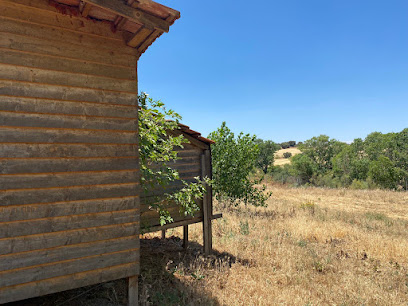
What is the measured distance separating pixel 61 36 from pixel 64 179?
2.05 meters

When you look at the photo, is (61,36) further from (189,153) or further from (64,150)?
(189,153)

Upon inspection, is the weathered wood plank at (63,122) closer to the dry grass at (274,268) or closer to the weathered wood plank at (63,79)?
the weathered wood plank at (63,79)

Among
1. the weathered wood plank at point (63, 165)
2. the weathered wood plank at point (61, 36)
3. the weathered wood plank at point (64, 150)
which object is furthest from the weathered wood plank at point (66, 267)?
the weathered wood plank at point (61, 36)

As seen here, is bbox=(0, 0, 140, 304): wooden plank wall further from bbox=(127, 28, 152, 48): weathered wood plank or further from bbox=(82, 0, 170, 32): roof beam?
bbox=(82, 0, 170, 32): roof beam

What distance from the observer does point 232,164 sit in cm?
1347

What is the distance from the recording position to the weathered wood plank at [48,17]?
3.39m

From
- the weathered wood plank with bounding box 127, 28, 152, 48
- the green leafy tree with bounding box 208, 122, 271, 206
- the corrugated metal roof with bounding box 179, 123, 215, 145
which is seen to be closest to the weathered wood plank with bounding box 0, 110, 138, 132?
the weathered wood plank with bounding box 127, 28, 152, 48

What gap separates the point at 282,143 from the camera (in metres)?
122

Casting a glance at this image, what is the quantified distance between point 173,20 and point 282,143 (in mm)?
124651

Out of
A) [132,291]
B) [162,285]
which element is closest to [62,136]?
[132,291]

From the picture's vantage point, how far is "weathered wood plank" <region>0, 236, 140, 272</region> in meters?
3.30

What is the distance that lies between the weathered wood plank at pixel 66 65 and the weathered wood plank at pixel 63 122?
0.66 m

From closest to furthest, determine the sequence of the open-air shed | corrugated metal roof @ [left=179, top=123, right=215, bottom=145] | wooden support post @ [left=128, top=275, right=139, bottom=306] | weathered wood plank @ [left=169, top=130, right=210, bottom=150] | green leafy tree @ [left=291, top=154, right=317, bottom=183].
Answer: wooden support post @ [left=128, top=275, right=139, bottom=306] → the open-air shed → corrugated metal roof @ [left=179, top=123, right=215, bottom=145] → weathered wood plank @ [left=169, top=130, right=210, bottom=150] → green leafy tree @ [left=291, top=154, right=317, bottom=183]

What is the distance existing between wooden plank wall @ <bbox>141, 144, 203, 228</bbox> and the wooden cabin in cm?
205
